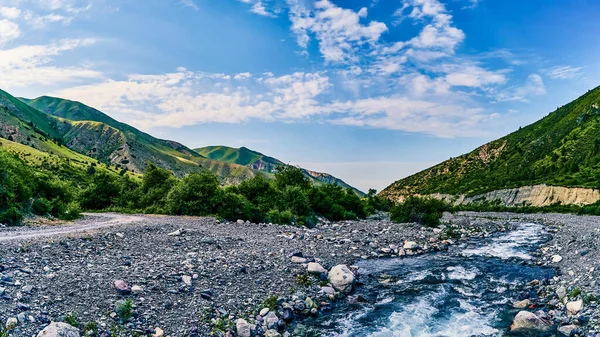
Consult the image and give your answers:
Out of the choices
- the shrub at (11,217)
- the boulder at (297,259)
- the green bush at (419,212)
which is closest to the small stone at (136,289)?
the boulder at (297,259)

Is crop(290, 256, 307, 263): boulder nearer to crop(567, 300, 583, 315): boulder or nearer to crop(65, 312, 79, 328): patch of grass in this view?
crop(65, 312, 79, 328): patch of grass

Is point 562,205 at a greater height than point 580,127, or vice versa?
point 580,127

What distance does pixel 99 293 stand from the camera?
464 inches

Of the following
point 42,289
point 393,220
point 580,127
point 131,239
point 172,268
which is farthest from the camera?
point 580,127

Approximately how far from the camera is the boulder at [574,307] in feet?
43.9

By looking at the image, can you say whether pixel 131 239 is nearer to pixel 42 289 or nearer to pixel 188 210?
pixel 42 289

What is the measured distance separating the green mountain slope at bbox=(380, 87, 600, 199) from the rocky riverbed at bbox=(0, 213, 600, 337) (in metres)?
87.2

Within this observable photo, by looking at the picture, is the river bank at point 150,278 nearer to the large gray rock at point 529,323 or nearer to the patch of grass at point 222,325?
the patch of grass at point 222,325

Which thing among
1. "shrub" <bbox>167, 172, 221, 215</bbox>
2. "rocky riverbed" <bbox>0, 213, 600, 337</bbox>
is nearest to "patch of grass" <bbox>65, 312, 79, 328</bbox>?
"rocky riverbed" <bbox>0, 213, 600, 337</bbox>

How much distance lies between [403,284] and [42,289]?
15.5m

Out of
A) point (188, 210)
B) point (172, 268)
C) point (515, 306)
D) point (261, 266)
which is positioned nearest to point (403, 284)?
point (515, 306)

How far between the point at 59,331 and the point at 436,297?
14934mm

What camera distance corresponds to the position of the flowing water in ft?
44.2

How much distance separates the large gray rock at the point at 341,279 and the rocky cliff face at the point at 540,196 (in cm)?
7736
